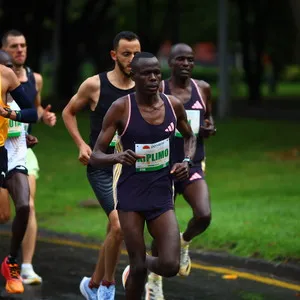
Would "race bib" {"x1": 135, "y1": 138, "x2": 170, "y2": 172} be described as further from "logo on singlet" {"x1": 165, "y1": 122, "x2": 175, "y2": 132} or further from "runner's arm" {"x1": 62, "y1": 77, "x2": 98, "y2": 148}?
"runner's arm" {"x1": 62, "y1": 77, "x2": 98, "y2": 148}

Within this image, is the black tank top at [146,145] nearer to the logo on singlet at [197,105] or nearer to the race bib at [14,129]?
the logo on singlet at [197,105]

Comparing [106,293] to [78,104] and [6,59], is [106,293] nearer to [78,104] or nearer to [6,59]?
[78,104]

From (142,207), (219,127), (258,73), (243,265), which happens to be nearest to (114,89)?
(142,207)

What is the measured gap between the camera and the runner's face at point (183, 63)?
931 centimetres

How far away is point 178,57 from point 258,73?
103 feet

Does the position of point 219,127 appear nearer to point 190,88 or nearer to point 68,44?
point 68,44

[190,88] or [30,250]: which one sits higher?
[190,88]

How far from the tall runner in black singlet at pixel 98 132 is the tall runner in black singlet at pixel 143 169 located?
84 centimetres

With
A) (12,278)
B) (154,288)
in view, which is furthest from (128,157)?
(12,278)

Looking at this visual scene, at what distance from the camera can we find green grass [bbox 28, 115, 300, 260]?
1109 centimetres

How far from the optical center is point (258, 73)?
40.5 meters

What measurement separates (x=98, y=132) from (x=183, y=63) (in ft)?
3.96

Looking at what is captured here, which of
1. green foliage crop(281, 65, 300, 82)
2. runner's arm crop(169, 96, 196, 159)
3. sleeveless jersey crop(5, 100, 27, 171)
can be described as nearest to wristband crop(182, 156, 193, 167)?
runner's arm crop(169, 96, 196, 159)

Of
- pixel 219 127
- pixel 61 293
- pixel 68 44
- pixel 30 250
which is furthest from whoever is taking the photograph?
pixel 68 44
